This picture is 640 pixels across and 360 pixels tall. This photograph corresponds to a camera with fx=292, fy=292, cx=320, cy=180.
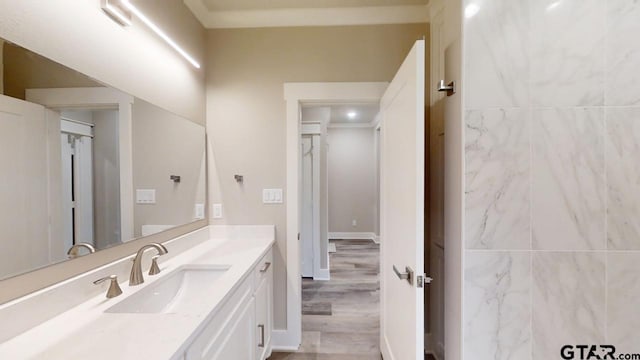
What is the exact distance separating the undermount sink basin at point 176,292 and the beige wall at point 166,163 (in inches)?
12.7

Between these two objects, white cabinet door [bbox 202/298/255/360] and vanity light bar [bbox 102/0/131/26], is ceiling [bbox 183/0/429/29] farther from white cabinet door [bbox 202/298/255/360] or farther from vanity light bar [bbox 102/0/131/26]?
white cabinet door [bbox 202/298/255/360]

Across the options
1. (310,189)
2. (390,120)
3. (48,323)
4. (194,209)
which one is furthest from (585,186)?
(310,189)

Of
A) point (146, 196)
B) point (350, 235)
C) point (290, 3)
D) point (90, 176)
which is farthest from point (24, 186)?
point (350, 235)

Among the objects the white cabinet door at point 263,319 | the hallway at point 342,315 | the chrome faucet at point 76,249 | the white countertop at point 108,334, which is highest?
the chrome faucet at point 76,249

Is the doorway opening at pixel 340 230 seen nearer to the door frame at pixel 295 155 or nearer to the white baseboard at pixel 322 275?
the white baseboard at pixel 322 275

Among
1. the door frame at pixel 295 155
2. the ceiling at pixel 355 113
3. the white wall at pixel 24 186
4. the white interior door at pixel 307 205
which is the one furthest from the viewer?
the ceiling at pixel 355 113

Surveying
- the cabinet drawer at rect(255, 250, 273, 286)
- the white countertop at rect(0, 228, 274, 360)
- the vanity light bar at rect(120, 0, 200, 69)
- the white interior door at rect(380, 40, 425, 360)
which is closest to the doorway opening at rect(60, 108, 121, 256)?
the white countertop at rect(0, 228, 274, 360)

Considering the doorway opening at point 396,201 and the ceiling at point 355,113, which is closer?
the doorway opening at point 396,201

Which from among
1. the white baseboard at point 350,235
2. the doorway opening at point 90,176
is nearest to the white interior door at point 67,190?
the doorway opening at point 90,176

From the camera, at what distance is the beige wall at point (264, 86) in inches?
91.3

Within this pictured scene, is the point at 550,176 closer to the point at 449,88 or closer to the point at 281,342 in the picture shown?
the point at 449,88

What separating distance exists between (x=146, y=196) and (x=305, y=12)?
1773 millimetres

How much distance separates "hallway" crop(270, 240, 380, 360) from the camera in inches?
92.4

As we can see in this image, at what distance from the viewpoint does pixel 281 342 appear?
2371 mm
